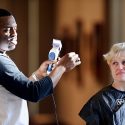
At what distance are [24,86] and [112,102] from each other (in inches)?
18.1

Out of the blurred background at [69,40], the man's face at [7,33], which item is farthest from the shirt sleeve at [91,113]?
the blurred background at [69,40]

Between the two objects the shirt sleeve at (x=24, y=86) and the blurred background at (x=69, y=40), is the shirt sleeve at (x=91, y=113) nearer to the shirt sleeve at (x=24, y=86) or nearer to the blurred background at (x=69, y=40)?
the shirt sleeve at (x=24, y=86)

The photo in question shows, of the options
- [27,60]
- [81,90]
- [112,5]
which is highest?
[112,5]

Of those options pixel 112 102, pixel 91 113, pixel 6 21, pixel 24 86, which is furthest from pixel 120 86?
pixel 6 21

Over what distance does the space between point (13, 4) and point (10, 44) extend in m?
1.63

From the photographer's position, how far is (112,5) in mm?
3162

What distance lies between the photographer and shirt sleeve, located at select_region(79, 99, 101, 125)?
1.74m

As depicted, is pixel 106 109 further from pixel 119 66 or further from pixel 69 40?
pixel 69 40

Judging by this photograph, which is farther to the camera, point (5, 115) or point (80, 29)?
point (80, 29)

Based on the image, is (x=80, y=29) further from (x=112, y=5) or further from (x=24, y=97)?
(x=24, y=97)

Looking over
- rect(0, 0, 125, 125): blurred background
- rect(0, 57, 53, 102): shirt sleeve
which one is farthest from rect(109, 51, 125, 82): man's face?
rect(0, 0, 125, 125): blurred background

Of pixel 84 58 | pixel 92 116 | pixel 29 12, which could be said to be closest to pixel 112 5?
pixel 84 58

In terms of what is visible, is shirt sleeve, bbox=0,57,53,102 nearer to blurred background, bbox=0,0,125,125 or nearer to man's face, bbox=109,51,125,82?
man's face, bbox=109,51,125,82

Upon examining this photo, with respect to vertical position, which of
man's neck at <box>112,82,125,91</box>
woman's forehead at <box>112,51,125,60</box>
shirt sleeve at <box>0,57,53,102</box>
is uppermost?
woman's forehead at <box>112,51,125,60</box>
